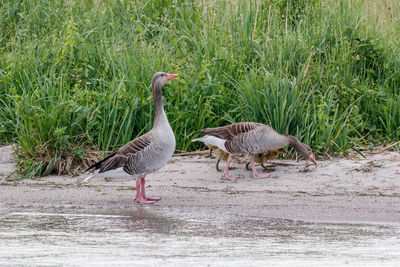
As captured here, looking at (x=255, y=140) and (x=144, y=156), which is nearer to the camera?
(x=144, y=156)

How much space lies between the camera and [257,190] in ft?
28.1

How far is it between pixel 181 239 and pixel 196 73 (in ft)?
16.5

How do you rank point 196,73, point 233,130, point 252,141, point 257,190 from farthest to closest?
point 196,73 < point 233,130 < point 252,141 < point 257,190

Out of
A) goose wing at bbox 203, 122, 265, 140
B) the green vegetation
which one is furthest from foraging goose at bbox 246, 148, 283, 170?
the green vegetation

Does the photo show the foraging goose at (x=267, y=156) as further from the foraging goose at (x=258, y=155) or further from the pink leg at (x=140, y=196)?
the pink leg at (x=140, y=196)

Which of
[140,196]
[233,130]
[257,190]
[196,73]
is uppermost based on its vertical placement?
[196,73]

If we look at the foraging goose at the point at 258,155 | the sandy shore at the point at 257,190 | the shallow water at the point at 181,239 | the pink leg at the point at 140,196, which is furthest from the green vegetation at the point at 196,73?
the shallow water at the point at 181,239

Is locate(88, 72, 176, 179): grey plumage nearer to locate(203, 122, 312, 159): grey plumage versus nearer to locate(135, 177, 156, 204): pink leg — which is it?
locate(135, 177, 156, 204): pink leg

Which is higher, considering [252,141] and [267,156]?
[252,141]

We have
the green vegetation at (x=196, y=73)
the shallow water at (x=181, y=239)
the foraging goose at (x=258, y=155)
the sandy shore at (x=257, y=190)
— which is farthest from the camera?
the green vegetation at (x=196, y=73)

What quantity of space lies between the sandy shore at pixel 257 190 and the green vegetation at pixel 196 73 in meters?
0.50

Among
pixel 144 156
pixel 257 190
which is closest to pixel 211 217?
pixel 144 156

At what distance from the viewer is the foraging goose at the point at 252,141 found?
29.5 ft

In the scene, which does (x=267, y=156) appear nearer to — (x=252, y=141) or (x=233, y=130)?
(x=252, y=141)
